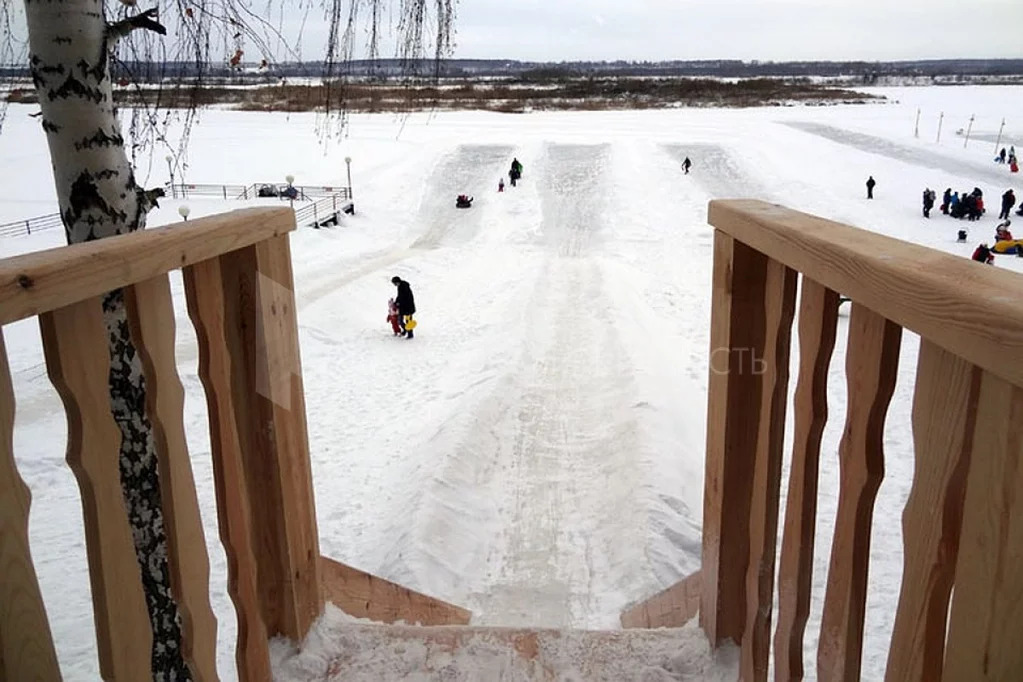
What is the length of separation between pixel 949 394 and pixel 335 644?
86.8 inches

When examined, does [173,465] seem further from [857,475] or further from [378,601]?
[378,601]

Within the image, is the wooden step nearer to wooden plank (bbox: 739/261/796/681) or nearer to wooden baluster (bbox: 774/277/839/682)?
wooden plank (bbox: 739/261/796/681)

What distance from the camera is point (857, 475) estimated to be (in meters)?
1.48

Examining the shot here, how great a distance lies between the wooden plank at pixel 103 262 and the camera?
1.20 metres

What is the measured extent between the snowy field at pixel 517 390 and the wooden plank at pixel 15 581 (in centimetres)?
320

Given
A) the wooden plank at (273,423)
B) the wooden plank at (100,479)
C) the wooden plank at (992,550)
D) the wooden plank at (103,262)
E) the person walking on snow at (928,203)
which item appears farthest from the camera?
the person walking on snow at (928,203)

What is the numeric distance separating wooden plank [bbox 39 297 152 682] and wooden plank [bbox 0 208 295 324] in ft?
0.18

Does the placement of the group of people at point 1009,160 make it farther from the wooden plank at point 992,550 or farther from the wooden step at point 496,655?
the wooden plank at point 992,550

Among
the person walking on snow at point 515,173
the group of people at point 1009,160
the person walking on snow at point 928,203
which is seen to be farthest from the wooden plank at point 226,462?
the group of people at point 1009,160

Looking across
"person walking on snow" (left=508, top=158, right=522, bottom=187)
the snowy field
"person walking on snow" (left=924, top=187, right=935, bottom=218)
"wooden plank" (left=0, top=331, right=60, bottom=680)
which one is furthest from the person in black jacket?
"person walking on snow" (left=924, top=187, right=935, bottom=218)

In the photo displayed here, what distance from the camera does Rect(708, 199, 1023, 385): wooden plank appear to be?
951mm

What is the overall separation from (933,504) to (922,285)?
33cm

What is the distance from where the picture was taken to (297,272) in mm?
17484

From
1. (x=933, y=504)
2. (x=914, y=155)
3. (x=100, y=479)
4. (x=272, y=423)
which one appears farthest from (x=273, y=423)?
(x=914, y=155)
